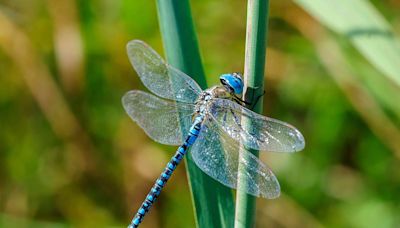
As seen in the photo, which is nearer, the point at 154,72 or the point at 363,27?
the point at 363,27

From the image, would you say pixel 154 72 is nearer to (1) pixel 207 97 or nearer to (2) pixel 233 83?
(1) pixel 207 97

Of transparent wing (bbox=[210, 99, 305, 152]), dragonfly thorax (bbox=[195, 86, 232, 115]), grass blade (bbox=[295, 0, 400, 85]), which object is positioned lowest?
transparent wing (bbox=[210, 99, 305, 152])

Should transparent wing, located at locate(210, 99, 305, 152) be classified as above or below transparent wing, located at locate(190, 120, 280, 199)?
above

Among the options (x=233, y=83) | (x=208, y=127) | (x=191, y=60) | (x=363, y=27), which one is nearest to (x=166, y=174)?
(x=208, y=127)

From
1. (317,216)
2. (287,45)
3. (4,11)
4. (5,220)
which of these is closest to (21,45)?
(4,11)

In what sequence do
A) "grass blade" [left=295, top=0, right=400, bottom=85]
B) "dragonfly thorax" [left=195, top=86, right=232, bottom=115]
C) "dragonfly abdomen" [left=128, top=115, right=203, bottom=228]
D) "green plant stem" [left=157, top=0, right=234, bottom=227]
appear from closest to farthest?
"green plant stem" [left=157, top=0, right=234, bottom=227], "grass blade" [left=295, top=0, right=400, bottom=85], "dragonfly abdomen" [left=128, top=115, right=203, bottom=228], "dragonfly thorax" [left=195, top=86, right=232, bottom=115]

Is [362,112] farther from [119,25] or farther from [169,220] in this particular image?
[119,25]

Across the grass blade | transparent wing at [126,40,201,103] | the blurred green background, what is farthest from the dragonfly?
the blurred green background

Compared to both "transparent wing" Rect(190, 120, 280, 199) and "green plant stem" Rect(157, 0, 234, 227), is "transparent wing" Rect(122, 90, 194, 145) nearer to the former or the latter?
"transparent wing" Rect(190, 120, 280, 199)
